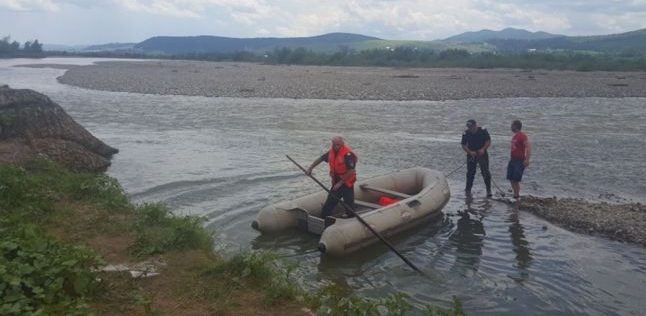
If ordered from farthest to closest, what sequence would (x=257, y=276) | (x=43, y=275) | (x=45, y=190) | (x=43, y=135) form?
1. (x=43, y=135)
2. (x=45, y=190)
3. (x=257, y=276)
4. (x=43, y=275)

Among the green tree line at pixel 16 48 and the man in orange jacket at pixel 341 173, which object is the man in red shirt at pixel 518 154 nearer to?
the man in orange jacket at pixel 341 173

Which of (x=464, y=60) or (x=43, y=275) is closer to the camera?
(x=43, y=275)

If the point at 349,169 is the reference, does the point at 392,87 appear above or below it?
above

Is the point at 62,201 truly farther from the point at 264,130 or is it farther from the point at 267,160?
the point at 264,130

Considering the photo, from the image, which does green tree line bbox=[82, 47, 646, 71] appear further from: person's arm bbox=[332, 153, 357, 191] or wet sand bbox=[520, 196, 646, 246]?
person's arm bbox=[332, 153, 357, 191]

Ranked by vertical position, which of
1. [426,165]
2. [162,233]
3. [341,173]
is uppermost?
[341,173]

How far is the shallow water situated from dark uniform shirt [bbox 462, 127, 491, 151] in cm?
118

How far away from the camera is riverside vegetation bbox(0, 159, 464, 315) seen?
5.46m

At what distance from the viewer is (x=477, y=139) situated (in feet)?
42.6

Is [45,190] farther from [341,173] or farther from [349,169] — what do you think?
[349,169]

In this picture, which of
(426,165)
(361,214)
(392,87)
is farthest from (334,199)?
(392,87)

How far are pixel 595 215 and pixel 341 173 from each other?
5.08 m

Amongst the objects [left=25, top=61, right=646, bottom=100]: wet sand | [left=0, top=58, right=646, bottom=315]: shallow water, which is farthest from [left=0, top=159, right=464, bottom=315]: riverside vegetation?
[left=25, top=61, right=646, bottom=100]: wet sand

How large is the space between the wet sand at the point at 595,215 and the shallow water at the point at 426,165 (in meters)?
0.39
